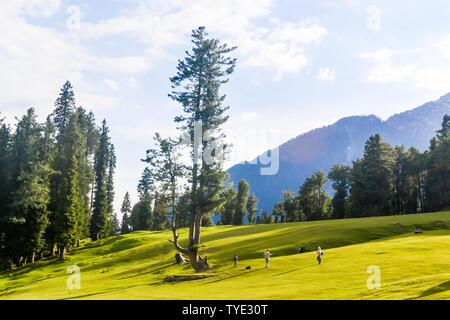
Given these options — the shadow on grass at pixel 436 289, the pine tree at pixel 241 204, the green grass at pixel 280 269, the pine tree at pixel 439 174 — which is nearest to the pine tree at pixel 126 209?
the pine tree at pixel 241 204

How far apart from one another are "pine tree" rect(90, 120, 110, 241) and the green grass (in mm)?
11383

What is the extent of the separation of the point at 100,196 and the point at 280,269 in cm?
6316

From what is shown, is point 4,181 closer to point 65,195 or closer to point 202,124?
point 65,195

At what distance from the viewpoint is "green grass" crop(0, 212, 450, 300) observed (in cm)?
2022

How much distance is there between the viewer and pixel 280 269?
103ft

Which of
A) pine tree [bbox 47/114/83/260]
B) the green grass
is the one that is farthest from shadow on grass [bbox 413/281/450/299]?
pine tree [bbox 47/114/83/260]

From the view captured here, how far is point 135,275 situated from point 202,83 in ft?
78.9

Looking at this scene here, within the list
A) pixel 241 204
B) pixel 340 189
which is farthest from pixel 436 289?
pixel 241 204

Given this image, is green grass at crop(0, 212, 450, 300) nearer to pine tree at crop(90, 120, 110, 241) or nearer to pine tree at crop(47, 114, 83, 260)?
pine tree at crop(47, 114, 83, 260)

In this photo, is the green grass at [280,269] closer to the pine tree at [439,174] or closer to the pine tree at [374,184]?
the pine tree at [439,174]

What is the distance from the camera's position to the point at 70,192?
205ft

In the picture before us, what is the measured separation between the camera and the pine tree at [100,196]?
82625 mm

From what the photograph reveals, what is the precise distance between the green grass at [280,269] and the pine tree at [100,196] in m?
11.4
